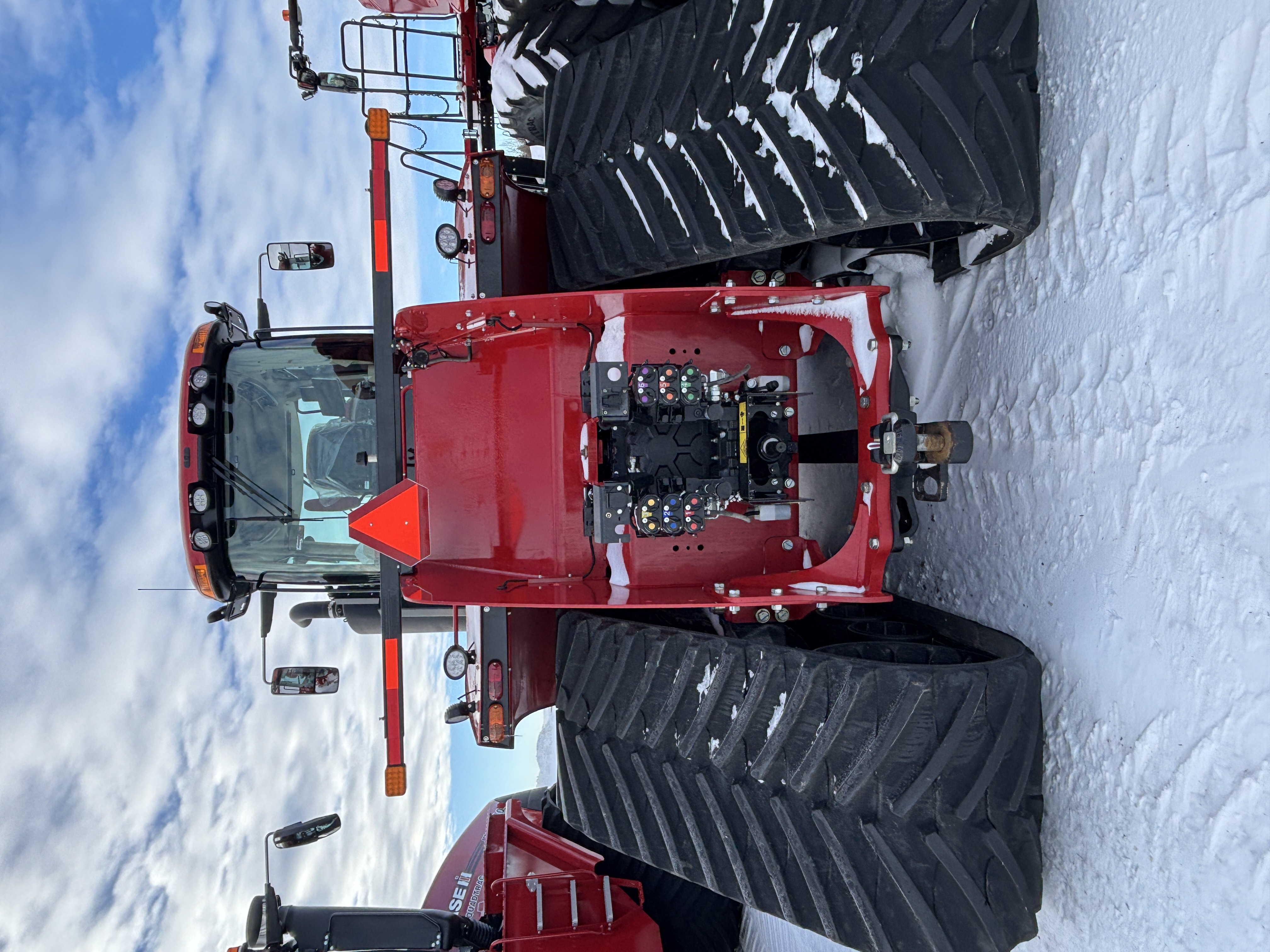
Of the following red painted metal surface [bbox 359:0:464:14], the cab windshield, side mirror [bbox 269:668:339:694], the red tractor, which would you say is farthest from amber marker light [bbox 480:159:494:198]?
red painted metal surface [bbox 359:0:464:14]

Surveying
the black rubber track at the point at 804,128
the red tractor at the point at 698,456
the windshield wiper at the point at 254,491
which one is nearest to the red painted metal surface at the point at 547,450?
the red tractor at the point at 698,456

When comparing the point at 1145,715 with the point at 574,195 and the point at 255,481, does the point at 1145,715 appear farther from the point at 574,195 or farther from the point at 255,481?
the point at 255,481

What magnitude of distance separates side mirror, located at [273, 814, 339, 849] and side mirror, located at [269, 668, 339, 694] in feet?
2.20

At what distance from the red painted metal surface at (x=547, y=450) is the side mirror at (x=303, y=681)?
97cm

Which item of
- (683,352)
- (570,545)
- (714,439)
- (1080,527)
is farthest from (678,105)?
(1080,527)

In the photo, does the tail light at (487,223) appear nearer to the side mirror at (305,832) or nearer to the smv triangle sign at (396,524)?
the smv triangle sign at (396,524)

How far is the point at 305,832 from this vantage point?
398 centimetres

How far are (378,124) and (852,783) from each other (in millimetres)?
3353

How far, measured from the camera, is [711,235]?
11.1ft

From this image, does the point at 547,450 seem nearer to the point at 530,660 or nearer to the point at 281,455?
the point at 530,660

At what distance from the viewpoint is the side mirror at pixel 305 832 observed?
393 centimetres

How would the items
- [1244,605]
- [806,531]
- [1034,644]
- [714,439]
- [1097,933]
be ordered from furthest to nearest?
[806,531]
[714,439]
[1034,644]
[1097,933]
[1244,605]

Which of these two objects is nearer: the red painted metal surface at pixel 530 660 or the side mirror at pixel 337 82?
the red painted metal surface at pixel 530 660

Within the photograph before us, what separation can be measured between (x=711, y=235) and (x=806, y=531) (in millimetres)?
1581
